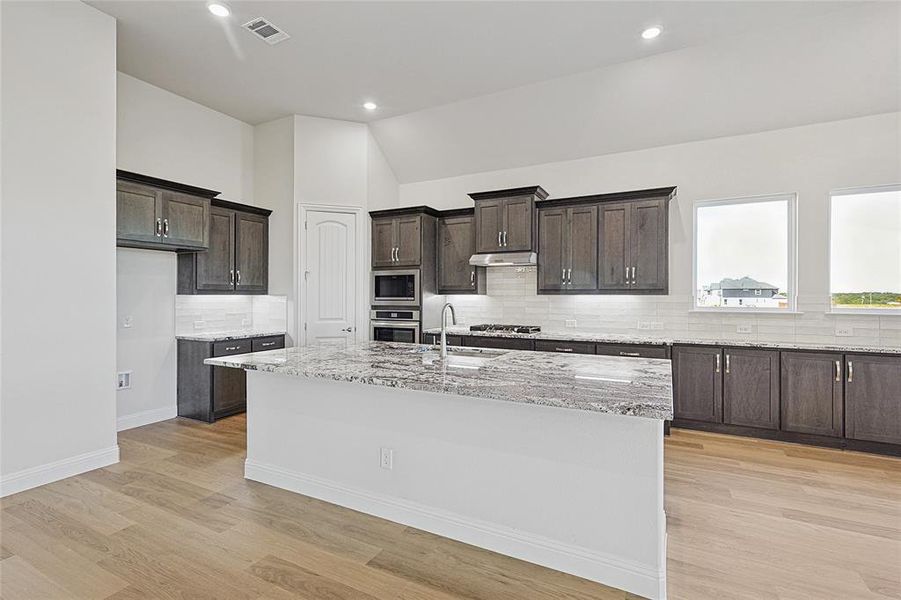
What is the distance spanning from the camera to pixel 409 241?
5602 mm

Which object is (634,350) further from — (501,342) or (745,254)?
(745,254)

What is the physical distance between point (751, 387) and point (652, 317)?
45.4 inches

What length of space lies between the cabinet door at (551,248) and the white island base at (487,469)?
2995mm

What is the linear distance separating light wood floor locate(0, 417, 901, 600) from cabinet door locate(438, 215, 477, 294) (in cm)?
312

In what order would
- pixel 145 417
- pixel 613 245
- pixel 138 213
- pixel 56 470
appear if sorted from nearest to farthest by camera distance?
pixel 56 470 < pixel 138 213 < pixel 145 417 < pixel 613 245

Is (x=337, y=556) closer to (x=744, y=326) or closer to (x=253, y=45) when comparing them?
(x=253, y=45)

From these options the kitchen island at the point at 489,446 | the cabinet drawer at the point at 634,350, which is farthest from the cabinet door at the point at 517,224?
the kitchen island at the point at 489,446

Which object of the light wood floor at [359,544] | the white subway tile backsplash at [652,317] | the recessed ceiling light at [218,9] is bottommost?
the light wood floor at [359,544]

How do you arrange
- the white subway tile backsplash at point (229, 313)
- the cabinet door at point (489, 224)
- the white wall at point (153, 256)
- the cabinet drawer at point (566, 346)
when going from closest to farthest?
the white wall at point (153, 256) < the cabinet drawer at point (566, 346) < the white subway tile backsplash at point (229, 313) < the cabinet door at point (489, 224)

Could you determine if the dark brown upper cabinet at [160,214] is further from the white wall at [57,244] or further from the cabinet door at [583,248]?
the cabinet door at [583,248]

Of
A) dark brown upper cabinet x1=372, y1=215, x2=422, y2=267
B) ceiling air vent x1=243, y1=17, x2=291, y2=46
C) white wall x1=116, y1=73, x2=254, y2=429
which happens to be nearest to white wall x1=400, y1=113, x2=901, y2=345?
dark brown upper cabinet x1=372, y1=215, x2=422, y2=267

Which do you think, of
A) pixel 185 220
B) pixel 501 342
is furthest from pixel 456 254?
pixel 185 220

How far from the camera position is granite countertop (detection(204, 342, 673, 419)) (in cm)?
193

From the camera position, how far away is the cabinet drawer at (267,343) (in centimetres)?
510
